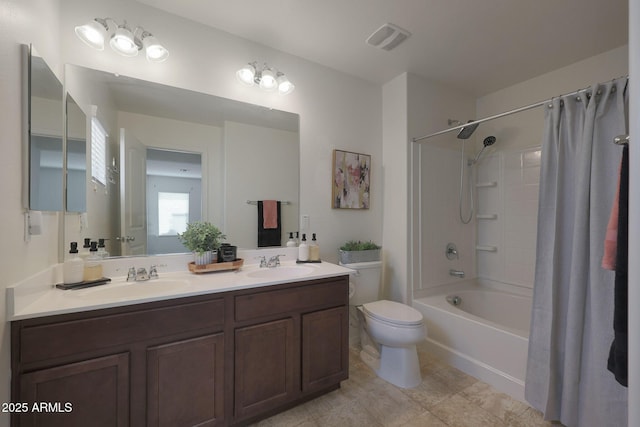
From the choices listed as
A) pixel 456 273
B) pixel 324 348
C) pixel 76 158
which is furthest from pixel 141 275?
pixel 456 273

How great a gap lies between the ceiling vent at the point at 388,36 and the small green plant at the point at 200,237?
179 centimetres

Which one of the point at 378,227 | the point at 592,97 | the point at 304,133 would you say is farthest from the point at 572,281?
the point at 304,133

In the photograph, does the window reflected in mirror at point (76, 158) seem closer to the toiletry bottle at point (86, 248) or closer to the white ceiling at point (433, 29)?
the toiletry bottle at point (86, 248)

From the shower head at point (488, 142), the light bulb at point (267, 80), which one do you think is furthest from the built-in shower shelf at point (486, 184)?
the light bulb at point (267, 80)

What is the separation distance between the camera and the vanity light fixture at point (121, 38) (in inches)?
57.3

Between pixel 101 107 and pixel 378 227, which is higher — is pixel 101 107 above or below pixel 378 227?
above

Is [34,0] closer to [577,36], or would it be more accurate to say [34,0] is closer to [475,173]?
[577,36]

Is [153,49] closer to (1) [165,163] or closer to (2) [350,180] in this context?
(1) [165,163]

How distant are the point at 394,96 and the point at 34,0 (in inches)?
95.5

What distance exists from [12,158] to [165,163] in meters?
0.77

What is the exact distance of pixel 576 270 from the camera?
1.39 m

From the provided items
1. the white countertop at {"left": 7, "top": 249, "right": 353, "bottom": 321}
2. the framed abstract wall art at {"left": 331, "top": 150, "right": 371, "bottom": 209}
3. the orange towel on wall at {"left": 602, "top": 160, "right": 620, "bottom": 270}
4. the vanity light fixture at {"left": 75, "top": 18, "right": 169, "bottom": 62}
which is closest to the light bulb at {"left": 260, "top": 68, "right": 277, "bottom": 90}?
the vanity light fixture at {"left": 75, "top": 18, "right": 169, "bottom": 62}

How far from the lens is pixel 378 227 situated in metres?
2.66

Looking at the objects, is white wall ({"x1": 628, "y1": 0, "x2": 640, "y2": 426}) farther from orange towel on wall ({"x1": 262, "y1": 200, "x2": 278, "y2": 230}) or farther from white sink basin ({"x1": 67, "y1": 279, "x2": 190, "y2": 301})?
orange towel on wall ({"x1": 262, "y1": 200, "x2": 278, "y2": 230})
